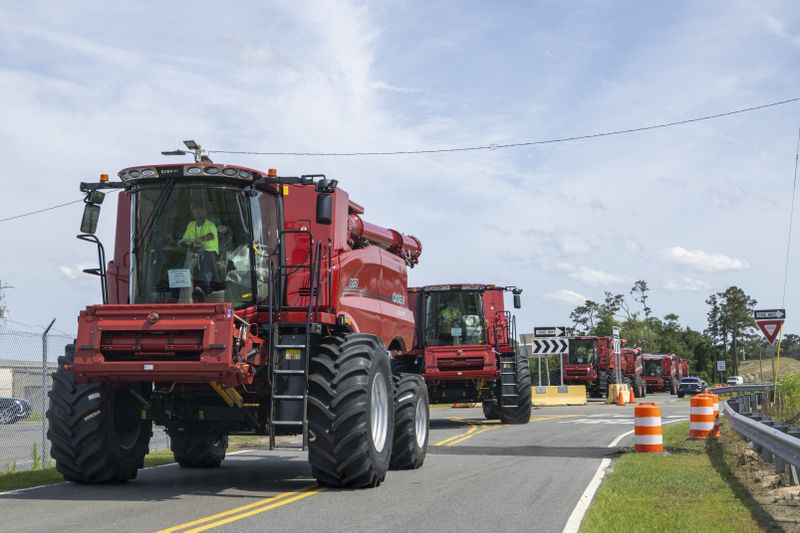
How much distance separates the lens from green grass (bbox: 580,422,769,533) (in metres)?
9.05

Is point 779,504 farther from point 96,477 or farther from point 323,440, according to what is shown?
point 96,477

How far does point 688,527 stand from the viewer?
8891 mm

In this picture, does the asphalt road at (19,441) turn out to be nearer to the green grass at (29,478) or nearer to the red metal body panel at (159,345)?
the green grass at (29,478)

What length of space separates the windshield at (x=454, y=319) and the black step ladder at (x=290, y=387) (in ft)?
46.8

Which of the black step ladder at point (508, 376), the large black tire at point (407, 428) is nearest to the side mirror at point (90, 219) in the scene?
the large black tire at point (407, 428)

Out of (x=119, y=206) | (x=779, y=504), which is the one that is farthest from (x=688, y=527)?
(x=119, y=206)

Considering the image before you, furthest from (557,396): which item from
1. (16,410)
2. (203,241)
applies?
(203,241)

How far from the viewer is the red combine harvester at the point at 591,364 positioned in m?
50.5

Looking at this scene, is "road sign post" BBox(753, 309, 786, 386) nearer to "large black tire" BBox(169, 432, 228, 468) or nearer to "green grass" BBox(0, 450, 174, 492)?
"large black tire" BBox(169, 432, 228, 468)

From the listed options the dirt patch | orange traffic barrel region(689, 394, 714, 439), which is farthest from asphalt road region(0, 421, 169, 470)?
orange traffic barrel region(689, 394, 714, 439)

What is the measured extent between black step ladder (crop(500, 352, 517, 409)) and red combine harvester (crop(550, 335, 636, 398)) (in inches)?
1023

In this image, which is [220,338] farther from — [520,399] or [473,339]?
[520,399]

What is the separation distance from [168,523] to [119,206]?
4992 mm

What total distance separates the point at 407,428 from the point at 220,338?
4.57m
